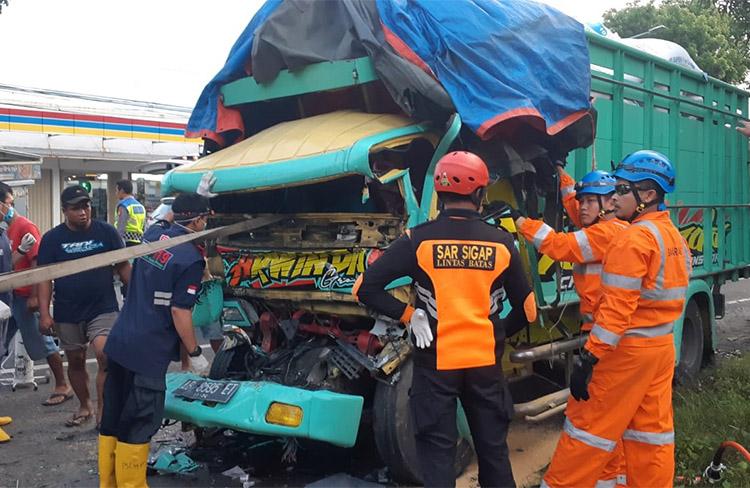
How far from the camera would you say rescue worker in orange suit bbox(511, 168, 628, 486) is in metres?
4.15

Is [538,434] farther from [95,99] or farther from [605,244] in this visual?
[95,99]

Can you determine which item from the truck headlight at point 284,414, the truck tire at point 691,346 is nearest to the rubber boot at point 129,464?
the truck headlight at point 284,414

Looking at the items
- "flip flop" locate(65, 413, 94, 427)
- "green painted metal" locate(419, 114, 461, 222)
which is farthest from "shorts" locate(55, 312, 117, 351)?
"green painted metal" locate(419, 114, 461, 222)

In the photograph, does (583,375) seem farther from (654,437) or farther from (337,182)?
(337,182)

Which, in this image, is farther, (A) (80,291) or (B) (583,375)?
(A) (80,291)

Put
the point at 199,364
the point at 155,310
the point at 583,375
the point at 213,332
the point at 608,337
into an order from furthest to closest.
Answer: the point at 213,332, the point at 199,364, the point at 155,310, the point at 583,375, the point at 608,337

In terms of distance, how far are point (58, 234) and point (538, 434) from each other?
374 centimetres

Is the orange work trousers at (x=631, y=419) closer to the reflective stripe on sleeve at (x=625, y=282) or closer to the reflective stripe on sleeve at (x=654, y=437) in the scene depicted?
the reflective stripe on sleeve at (x=654, y=437)

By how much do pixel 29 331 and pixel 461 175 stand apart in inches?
180

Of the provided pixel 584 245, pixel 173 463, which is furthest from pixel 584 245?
pixel 173 463

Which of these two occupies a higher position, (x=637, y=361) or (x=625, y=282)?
(x=625, y=282)

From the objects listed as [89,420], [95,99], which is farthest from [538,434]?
[95,99]

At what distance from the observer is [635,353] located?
140 inches

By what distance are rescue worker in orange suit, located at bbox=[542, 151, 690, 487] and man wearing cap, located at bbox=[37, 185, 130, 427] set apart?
3.37m
